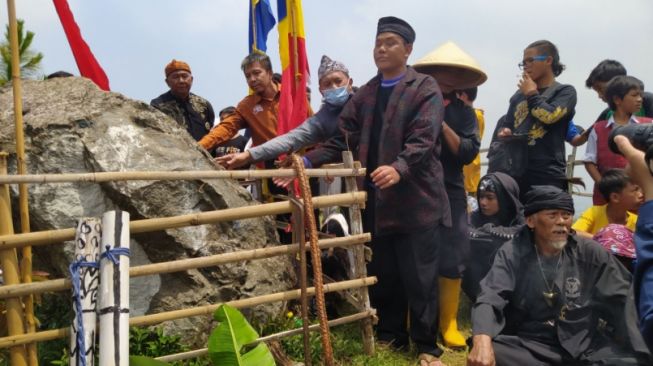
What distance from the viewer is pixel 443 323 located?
4453mm

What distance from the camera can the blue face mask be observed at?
15.1 feet

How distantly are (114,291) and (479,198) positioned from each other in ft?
11.0

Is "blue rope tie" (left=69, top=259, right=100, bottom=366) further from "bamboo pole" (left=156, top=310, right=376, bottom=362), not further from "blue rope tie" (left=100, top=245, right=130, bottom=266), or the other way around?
"bamboo pole" (left=156, top=310, right=376, bottom=362)

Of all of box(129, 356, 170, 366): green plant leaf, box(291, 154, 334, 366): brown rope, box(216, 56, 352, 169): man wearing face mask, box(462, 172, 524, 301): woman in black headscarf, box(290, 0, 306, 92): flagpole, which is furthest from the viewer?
box(290, 0, 306, 92): flagpole

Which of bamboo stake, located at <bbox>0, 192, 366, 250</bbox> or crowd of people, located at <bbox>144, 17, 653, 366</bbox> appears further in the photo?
crowd of people, located at <bbox>144, 17, 653, 366</bbox>

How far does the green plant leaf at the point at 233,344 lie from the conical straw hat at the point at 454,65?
8.54 feet

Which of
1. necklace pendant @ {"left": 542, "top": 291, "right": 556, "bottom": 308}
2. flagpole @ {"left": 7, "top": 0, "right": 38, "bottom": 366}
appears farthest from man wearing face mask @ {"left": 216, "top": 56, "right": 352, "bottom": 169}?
necklace pendant @ {"left": 542, "top": 291, "right": 556, "bottom": 308}

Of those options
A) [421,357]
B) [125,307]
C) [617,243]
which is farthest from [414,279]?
[125,307]

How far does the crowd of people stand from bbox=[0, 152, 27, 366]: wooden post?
1.60 m

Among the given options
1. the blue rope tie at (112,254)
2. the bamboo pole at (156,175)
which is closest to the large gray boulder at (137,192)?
the bamboo pole at (156,175)

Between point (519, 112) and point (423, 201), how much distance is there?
1746mm

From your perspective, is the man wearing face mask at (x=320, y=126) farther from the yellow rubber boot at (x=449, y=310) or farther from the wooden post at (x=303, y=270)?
the yellow rubber boot at (x=449, y=310)

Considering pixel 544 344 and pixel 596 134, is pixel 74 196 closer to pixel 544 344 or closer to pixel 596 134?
pixel 544 344

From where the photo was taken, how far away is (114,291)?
2.65m
